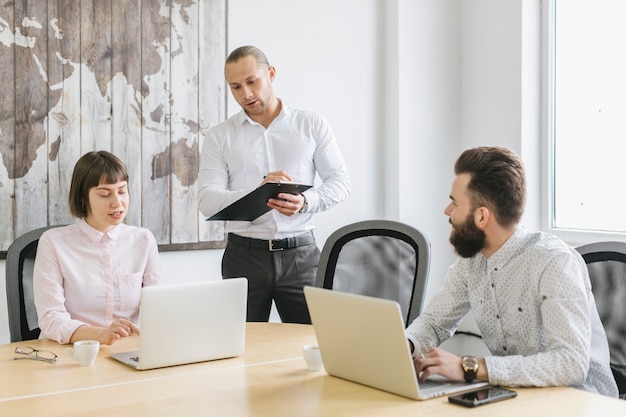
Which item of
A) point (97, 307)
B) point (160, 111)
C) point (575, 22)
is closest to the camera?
point (97, 307)

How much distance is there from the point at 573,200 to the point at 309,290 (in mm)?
2577

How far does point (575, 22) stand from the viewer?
3811 millimetres

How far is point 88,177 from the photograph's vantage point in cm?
243

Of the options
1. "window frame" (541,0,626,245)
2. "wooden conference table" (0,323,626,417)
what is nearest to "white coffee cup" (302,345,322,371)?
"wooden conference table" (0,323,626,417)

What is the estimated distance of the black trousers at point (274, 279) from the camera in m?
2.83

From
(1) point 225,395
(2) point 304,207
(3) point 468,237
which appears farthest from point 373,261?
(1) point 225,395

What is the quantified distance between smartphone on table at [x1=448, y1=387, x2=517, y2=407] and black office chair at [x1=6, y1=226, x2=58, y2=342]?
1.47 meters

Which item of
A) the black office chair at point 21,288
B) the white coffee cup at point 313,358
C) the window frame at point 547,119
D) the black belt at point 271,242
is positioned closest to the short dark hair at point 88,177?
the black office chair at point 21,288

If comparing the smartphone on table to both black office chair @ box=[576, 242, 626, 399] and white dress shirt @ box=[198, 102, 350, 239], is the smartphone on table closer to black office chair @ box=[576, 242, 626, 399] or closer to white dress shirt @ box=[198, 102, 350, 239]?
black office chair @ box=[576, 242, 626, 399]

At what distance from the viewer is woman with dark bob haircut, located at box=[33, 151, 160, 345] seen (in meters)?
2.27

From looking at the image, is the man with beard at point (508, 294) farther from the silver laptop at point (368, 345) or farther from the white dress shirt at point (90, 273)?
the white dress shirt at point (90, 273)

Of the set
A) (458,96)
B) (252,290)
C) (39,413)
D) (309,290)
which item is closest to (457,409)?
(309,290)

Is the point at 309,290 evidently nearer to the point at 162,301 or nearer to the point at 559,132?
the point at 162,301

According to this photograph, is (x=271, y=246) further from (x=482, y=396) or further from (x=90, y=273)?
(x=482, y=396)
